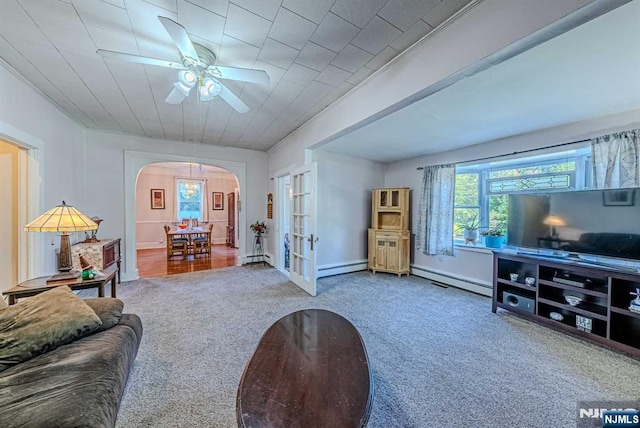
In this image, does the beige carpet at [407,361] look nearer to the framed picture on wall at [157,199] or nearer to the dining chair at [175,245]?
the dining chair at [175,245]

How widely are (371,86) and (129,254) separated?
191 inches

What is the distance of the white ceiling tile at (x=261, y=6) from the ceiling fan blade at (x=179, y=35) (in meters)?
0.39

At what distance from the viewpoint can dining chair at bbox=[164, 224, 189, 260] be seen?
6176 mm

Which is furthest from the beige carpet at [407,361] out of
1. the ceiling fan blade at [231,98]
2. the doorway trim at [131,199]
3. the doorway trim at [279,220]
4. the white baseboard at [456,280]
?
the ceiling fan blade at [231,98]

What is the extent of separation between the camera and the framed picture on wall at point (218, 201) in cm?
891

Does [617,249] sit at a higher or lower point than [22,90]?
lower

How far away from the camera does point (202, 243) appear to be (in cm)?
665

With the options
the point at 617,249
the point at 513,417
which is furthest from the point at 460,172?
the point at 513,417

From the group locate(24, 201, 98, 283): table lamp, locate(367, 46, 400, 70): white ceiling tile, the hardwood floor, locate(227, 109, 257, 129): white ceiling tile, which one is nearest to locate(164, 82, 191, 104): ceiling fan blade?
locate(227, 109, 257, 129): white ceiling tile

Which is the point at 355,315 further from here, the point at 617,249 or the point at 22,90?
the point at 22,90

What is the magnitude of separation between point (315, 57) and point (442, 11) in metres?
1.01

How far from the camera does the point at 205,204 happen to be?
8727mm

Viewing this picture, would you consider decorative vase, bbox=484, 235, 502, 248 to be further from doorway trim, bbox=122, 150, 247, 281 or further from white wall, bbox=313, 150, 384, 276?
doorway trim, bbox=122, 150, 247, 281

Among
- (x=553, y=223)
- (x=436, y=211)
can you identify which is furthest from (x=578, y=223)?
(x=436, y=211)
